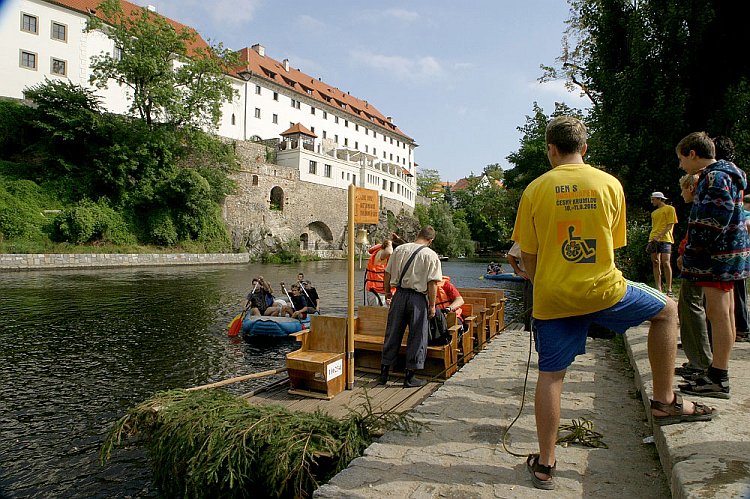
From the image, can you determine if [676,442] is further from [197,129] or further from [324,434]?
[197,129]

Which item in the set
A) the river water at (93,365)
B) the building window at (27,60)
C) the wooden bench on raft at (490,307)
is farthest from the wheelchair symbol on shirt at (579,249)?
the building window at (27,60)

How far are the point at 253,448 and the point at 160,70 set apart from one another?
3919cm

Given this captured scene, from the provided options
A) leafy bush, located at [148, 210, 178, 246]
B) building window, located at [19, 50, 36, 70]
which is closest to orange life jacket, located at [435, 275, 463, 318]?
leafy bush, located at [148, 210, 178, 246]

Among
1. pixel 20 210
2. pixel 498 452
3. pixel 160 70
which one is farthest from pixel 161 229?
pixel 498 452

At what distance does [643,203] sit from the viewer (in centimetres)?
1569

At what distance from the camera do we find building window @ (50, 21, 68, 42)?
4234 centimetres

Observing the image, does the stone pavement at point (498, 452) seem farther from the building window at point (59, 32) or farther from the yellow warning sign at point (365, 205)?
the building window at point (59, 32)

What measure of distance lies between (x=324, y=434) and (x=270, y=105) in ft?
200

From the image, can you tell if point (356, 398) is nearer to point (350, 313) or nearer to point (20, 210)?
point (350, 313)

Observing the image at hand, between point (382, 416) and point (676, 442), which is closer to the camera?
point (676, 442)

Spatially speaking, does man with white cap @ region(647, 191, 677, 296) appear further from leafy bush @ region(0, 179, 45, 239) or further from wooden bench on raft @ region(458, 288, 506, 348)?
leafy bush @ region(0, 179, 45, 239)

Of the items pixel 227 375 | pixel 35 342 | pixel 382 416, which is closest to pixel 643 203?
pixel 227 375

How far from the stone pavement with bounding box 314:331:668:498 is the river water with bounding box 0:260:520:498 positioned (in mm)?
2854

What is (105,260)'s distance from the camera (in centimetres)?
3262
